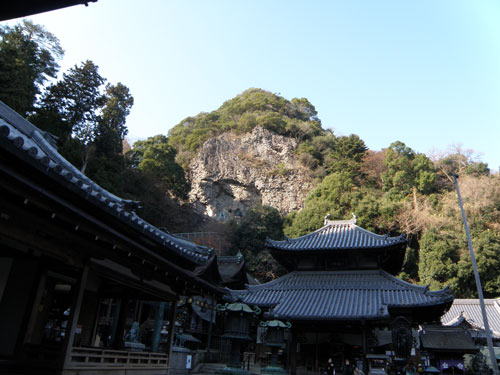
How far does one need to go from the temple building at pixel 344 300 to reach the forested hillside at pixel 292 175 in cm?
1864

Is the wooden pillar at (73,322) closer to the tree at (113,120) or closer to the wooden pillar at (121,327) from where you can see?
the wooden pillar at (121,327)

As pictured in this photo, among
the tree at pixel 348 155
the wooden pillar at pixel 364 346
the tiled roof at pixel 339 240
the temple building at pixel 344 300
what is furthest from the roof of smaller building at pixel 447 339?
the tree at pixel 348 155

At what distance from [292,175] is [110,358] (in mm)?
49799

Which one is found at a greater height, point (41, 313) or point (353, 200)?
point (353, 200)

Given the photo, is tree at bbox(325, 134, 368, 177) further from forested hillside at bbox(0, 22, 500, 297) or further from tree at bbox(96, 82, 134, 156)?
tree at bbox(96, 82, 134, 156)

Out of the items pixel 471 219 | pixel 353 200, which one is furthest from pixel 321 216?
pixel 471 219

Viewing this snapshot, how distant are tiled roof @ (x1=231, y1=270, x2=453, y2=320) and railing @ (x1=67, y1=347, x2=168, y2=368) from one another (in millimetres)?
5383

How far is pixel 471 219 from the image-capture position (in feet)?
131

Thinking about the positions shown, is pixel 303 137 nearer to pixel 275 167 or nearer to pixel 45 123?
pixel 275 167

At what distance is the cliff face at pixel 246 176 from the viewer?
56.9 m

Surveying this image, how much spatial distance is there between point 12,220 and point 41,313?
Answer: 4.65m

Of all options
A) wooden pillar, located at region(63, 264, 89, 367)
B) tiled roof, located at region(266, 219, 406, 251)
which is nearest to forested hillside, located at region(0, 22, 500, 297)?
tiled roof, located at region(266, 219, 406, 251)

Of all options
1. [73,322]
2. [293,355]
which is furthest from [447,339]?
[73,322]

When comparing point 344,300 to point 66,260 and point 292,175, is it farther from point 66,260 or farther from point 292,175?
point 292,175
